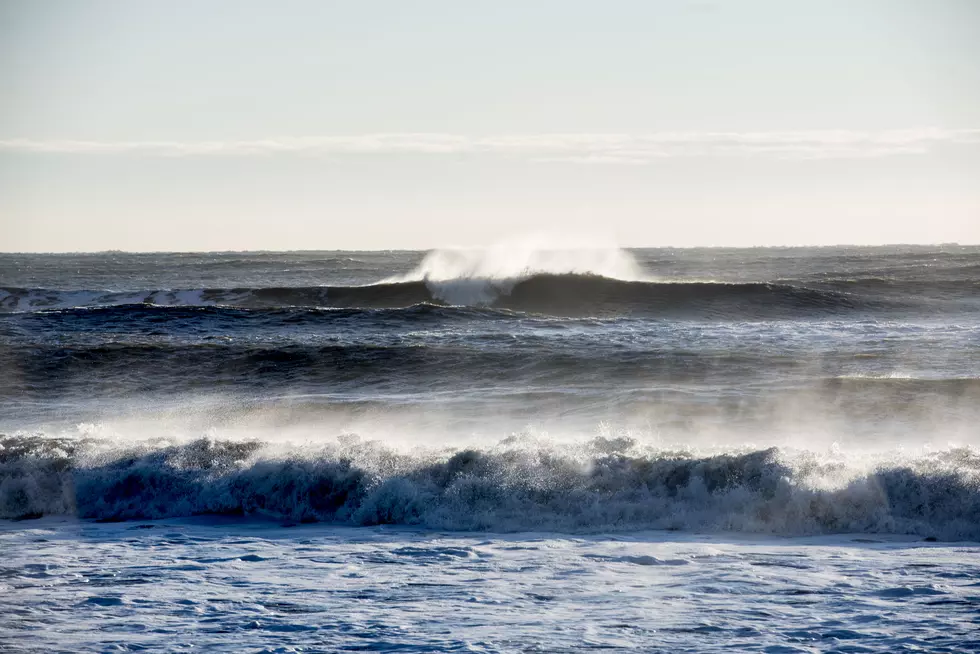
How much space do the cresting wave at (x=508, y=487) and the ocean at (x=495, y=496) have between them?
0.03 meters

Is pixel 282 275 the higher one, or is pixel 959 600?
pixel 282 275

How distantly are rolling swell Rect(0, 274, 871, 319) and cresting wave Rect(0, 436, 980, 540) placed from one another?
55.8 ft

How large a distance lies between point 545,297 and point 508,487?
20.1 meters

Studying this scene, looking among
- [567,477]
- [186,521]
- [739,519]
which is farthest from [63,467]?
[739,519]

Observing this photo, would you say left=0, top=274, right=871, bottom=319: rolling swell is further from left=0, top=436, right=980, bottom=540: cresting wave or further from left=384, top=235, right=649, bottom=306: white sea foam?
left=0, top=436, right=980, bottom=540: cresting wave

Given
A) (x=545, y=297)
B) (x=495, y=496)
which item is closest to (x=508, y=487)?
(x=495, y=496)

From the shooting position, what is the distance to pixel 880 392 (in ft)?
44.3

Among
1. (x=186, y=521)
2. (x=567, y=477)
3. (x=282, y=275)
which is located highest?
(x=282, y=275)

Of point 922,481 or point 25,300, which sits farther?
point 25,300

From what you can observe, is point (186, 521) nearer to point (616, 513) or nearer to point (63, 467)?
point (63, 467)

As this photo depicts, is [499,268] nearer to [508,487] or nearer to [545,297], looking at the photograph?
[545,297]

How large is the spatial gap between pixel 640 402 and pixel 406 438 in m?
3.79

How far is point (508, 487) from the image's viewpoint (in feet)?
28.8

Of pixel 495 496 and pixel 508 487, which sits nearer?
pixel 495 496
